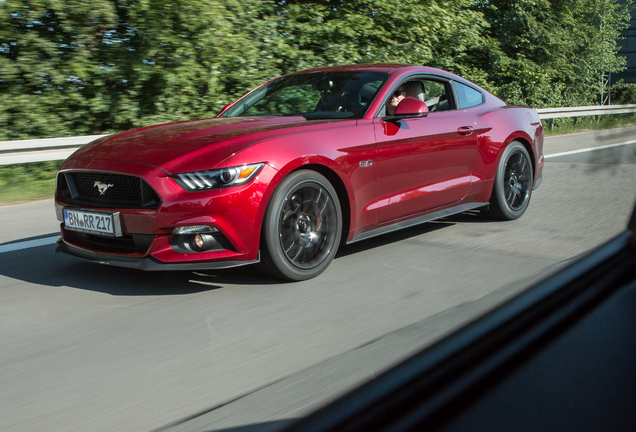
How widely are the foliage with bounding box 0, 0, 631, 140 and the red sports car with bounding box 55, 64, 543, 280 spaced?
5.39ft

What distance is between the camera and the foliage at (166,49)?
8.89 meters

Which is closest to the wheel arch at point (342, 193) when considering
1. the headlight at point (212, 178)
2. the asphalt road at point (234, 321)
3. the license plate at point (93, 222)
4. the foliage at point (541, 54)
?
the asphalt road at point (234, 321)

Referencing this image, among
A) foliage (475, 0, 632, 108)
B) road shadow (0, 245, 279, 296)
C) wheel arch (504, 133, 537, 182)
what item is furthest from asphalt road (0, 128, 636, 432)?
foliage (475, 0, 632, 108)

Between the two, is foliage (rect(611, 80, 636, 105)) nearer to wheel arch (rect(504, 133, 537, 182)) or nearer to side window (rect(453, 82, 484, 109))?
side window (rect(453, 82, 484, 109))

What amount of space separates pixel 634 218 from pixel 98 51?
927cm

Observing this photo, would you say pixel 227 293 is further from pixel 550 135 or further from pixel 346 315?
pixel 550 135

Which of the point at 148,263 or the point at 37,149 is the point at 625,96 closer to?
the point at 148,263

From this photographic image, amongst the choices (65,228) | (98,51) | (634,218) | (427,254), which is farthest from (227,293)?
(98,51)

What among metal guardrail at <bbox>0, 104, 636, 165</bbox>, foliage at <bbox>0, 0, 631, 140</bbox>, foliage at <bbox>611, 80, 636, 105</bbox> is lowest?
metal guardrail at <bbox>0, 104, 636, 165</bbox>

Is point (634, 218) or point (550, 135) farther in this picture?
point (550, 135)

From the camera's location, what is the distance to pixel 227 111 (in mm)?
5395

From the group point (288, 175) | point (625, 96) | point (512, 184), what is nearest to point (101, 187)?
point (288, 175)

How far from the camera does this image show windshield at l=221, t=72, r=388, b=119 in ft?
15.4

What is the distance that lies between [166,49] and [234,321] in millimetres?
7904
